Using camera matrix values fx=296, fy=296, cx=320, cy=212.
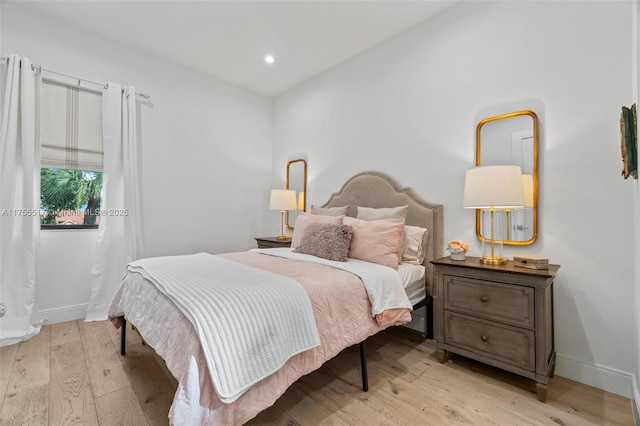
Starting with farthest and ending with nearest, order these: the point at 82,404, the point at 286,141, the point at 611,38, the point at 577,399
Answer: the point at 286,141 → the point at 611,38 → the point at 577,399 → the point at 82,404

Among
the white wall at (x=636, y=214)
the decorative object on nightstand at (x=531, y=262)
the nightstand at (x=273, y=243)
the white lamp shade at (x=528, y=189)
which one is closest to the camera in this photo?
the white wall at (x=636, y=214)

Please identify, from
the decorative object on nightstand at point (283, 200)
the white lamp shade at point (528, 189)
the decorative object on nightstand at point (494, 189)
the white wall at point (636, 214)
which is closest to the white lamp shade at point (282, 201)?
the decorative object on nightstand at point (283, 200)

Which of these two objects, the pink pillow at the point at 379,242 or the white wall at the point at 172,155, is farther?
the white wall at the point at 172,155

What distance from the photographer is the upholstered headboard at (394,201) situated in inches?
101

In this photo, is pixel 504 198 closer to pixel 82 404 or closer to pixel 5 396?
pixel 82 404

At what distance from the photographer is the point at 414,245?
253 centimetres

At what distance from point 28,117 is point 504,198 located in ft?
12.7

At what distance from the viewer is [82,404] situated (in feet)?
5.26

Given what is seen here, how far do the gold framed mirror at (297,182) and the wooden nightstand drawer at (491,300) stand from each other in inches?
88.4

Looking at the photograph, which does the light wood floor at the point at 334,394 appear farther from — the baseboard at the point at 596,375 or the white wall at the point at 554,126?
the white wall at the point at 554,126

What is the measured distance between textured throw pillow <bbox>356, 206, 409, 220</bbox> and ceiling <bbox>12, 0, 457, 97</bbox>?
1.77 meters

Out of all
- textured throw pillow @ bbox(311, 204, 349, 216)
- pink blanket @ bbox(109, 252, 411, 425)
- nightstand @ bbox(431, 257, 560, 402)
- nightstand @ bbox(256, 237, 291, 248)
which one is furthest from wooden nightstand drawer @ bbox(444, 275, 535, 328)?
nightstand @ bbox(256, 237, 291, 248)

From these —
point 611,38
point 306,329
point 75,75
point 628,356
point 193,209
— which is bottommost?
point 628,356

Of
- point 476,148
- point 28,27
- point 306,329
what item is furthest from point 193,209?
point 476,148
